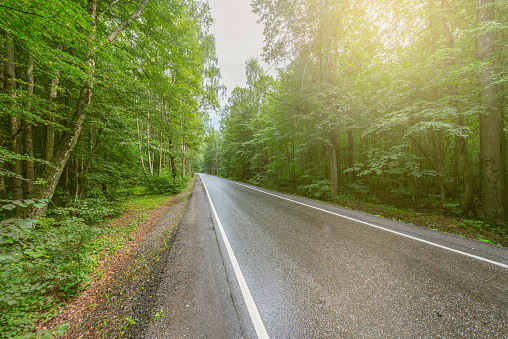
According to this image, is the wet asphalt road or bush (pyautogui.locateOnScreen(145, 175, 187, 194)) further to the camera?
bush (pyautogui.locateOnScreen(145, 175, 187, 194))

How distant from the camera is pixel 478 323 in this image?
70.5 inches

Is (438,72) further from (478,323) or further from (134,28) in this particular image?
(134,28)

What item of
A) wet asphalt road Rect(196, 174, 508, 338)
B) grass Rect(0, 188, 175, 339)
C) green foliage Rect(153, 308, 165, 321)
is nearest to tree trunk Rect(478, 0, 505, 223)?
wet asphalt road Rect(196, 174, 508, 338)

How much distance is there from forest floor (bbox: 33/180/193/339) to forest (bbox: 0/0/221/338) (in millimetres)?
286

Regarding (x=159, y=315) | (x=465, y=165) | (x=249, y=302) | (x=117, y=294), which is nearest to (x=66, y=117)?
(x=117, y=294)

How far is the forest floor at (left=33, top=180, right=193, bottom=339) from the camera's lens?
2053mm

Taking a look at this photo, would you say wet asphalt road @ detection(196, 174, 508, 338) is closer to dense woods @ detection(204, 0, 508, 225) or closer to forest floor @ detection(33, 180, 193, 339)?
forest floor @ detection(33, 180, 193, 339)

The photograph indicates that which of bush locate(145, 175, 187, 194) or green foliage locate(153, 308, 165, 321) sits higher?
bush locate(145, 175, 187, 194)

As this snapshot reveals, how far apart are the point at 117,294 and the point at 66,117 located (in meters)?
6.62

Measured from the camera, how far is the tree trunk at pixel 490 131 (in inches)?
206

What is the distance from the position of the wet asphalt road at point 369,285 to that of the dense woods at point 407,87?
15.2ft

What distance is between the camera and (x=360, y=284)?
2.46 metres

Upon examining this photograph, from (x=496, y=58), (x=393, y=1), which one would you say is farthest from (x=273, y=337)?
(x=393, y=1)

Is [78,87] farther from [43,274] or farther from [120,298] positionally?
[120,298]
